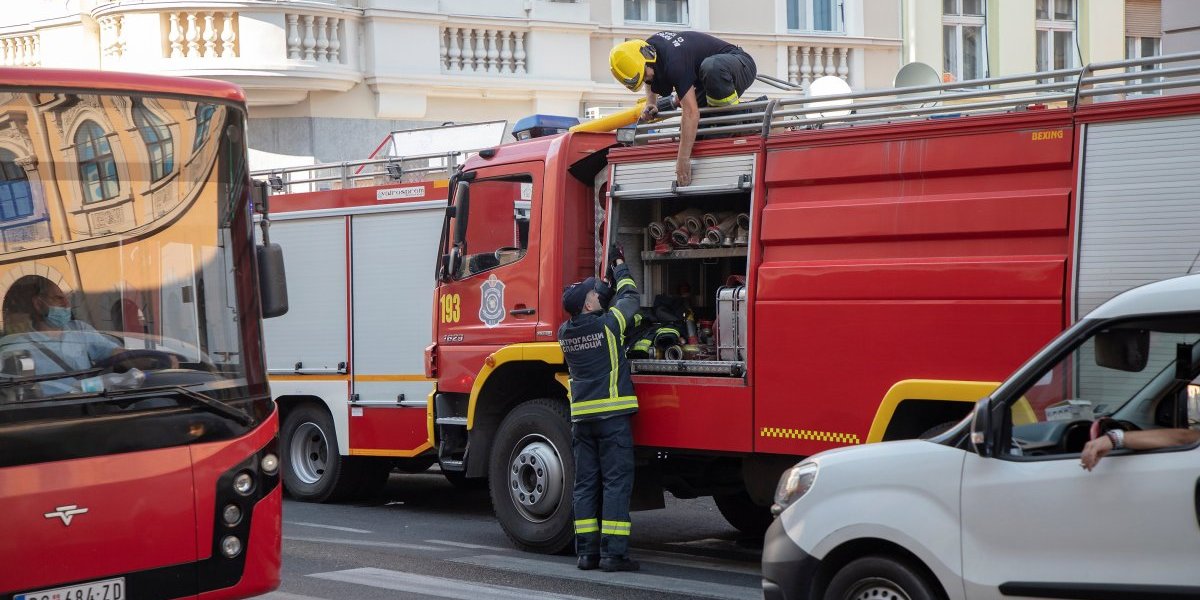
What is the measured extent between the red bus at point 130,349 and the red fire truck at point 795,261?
295 centimetres

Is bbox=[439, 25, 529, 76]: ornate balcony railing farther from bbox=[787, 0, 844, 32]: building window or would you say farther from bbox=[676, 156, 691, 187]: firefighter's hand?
bbox=[676, 156, 691, 187]: firefighter's hand

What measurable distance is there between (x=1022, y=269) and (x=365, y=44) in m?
13.5

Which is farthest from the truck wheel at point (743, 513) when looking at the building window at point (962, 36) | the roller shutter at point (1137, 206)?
the building window at point (962, 36)

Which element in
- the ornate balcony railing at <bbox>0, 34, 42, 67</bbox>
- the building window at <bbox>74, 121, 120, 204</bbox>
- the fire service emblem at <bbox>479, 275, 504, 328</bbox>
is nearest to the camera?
the building window at <bbox>74, 121, 120, 204</bbox>

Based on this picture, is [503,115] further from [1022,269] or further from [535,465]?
[1022,269]

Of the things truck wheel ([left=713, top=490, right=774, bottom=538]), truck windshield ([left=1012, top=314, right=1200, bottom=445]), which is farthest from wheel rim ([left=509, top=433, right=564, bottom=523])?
truck windshield ([left=1012, top=314, right=1200, bottom=445])

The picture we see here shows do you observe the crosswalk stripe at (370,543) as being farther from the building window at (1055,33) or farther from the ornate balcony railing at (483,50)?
the building window at (1055,33)

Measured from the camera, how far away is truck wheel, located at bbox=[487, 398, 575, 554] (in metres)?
9.41

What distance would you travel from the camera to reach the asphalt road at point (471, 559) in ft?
26.9

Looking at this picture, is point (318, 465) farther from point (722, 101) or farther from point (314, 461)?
point (722, 101)

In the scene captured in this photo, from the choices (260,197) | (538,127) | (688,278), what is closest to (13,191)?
(260,197)

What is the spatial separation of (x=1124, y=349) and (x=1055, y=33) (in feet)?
67.2

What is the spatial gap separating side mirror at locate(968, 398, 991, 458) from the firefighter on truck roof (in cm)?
397

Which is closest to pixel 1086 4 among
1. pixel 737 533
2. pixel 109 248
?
pixel 737 533
